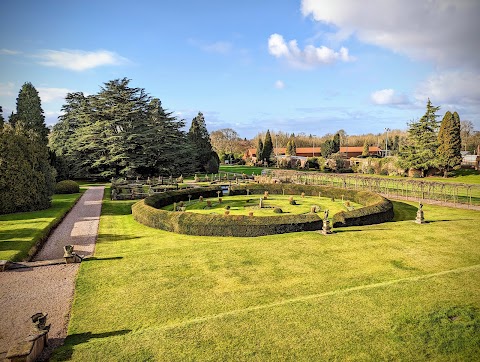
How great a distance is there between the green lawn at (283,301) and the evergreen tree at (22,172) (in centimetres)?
1191

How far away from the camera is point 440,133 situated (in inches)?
2071

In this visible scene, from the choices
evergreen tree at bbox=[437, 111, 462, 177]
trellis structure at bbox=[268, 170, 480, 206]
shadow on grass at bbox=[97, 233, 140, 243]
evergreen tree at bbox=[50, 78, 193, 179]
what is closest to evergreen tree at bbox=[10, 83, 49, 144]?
evergreen tree at bbox=[50, 78, 193, 179]

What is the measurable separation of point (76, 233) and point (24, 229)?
265cm

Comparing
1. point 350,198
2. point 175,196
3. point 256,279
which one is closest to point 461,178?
point 350,198

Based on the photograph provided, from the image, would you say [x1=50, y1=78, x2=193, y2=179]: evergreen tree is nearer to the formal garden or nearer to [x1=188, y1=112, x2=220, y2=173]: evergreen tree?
[x1=188, y1=112, x2=220, y2=173]: evergreen tree

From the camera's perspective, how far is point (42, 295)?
407 inches

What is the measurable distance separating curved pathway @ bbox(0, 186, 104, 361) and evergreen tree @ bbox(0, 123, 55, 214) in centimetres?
882

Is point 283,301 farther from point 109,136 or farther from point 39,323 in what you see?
point 109,136

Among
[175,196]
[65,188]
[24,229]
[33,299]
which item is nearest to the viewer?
[33,299]

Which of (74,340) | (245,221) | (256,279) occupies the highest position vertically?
(245,221)

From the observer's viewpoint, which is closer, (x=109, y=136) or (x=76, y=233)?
(x=76, y=233)

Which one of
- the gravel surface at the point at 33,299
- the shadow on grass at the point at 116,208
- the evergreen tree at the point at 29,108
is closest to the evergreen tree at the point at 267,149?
the evergreen tree at the point at 29,108

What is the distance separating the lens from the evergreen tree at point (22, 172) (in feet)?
74.7

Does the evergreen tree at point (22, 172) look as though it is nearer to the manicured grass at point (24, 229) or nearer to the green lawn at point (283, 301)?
the manicured grass at point (24, 229)
